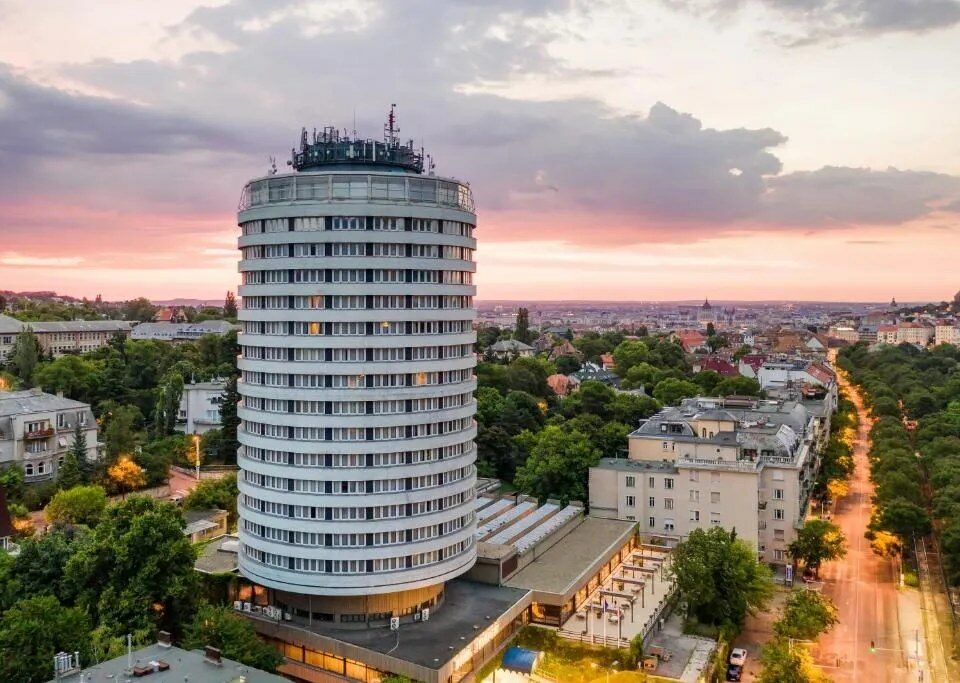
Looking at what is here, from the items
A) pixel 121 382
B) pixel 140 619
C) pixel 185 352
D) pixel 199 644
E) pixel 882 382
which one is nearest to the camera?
pixel 199 644

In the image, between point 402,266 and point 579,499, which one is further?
point 579,499

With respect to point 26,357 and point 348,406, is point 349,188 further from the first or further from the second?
point 26,357

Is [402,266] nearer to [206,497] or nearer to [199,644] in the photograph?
[199,644]

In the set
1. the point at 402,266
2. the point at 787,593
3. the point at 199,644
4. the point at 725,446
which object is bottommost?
the point at 787,593

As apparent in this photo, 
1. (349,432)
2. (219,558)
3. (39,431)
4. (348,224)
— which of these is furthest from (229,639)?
(39,431)

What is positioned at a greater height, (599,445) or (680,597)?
(599,445)

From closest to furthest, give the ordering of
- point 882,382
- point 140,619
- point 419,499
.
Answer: point 140,619, point 419,499, point 882,382

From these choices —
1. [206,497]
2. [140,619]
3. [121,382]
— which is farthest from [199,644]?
[121,382]
